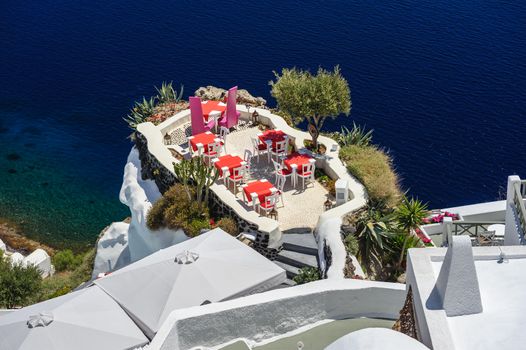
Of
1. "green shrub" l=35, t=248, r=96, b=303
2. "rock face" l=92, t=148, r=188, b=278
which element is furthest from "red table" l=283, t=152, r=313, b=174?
"green shrub" l=35, t=248, r=96, b=303

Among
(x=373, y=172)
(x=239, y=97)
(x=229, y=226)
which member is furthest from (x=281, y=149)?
(x=239, y=97)

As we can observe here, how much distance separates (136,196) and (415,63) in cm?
2932

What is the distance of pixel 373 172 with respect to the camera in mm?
27609

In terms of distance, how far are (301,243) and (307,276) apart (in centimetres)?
196

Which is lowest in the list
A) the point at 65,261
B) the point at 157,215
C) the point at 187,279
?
the point at 65,261

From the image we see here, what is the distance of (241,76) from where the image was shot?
53.1 m

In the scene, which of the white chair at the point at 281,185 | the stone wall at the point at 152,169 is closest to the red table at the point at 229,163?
the white chair at the point at 281,185

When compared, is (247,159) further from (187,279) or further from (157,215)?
(187,279)

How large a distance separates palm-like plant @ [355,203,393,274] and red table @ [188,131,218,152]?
7799 mm

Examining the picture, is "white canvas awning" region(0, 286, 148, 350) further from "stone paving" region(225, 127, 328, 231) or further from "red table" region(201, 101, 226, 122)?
"red table" region(201, 101, 226, 122)

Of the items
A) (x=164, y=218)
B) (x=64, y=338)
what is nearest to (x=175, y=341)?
(x=64, y=338)

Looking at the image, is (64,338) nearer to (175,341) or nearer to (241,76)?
(175,341)

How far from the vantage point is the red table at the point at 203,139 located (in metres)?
29.9

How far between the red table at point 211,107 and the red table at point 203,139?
210cm
